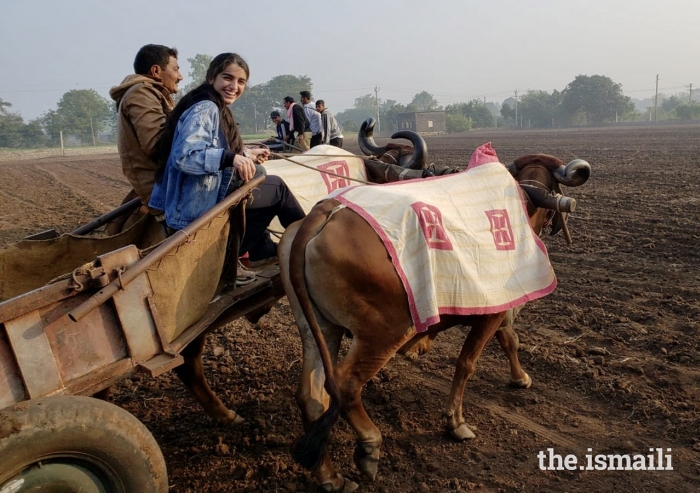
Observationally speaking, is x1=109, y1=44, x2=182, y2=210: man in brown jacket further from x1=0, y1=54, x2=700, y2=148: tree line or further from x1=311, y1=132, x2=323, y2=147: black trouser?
x1=0, y1=54, x2=700, y2=148: tree line

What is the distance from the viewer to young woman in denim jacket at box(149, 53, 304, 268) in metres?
3.05

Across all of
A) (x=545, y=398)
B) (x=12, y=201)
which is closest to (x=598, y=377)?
(x=545, y=398)

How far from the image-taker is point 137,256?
2.80m

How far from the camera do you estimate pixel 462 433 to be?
12.7 feet

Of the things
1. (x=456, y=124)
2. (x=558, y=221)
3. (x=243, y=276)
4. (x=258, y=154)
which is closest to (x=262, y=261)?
(x=243, y=276)

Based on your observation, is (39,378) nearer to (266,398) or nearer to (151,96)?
(151,96)

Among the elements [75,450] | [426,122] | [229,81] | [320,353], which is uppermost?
[229,81]

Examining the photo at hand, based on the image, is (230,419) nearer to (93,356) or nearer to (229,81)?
(93,356)

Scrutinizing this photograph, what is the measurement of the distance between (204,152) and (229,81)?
0.56 meters

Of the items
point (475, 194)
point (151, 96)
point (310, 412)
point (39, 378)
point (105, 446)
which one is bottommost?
point (310, 412)

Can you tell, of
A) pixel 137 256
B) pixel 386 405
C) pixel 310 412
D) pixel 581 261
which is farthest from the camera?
pixel 581 261

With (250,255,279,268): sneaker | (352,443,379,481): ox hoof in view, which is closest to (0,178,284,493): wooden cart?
(250,255,279,268): sneaker

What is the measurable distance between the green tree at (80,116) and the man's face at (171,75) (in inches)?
2888

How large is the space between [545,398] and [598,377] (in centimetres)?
52
